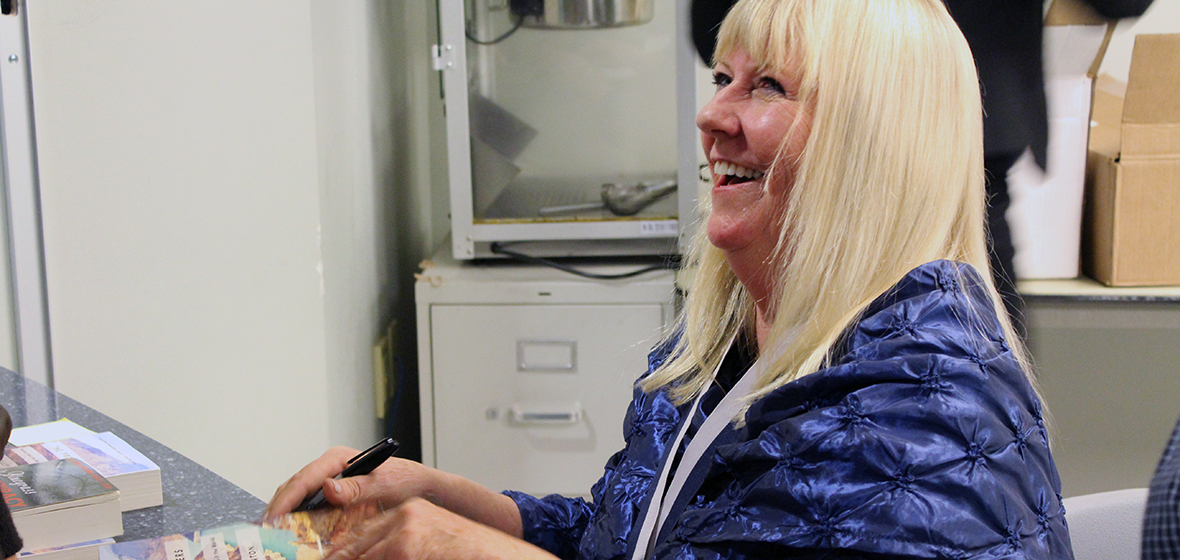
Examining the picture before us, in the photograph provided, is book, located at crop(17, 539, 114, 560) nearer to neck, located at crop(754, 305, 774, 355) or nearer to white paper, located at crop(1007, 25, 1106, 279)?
neck, located at crop(754, 305, 774, 355)

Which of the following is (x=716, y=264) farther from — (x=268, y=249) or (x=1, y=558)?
(x=268, y=249)

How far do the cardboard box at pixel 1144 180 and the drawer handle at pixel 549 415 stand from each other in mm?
1173

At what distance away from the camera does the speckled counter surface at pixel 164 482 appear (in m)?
0.87

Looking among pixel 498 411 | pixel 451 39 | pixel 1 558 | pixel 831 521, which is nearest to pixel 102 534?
pixel 1 558

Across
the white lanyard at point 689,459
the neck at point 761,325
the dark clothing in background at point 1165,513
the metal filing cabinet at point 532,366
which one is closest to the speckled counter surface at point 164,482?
the white lanyard at point 689,459

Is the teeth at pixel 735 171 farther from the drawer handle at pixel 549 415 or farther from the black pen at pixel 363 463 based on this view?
the drawer handle at pixel 549 415

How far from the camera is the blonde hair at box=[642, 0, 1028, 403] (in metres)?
0.76

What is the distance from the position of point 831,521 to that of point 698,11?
154 cm

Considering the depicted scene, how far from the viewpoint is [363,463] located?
37.1 inches

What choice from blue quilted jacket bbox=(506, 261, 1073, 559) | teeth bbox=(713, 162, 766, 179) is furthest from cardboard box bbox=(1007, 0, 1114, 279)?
blue quilted jacket bbox=(506, 261, 1073, 559)

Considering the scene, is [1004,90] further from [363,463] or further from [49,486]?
[49,486]

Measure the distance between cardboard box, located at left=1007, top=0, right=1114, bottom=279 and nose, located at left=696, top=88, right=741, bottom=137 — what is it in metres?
1.01

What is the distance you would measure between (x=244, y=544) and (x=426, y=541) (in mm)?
196

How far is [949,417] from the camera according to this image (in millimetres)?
626
